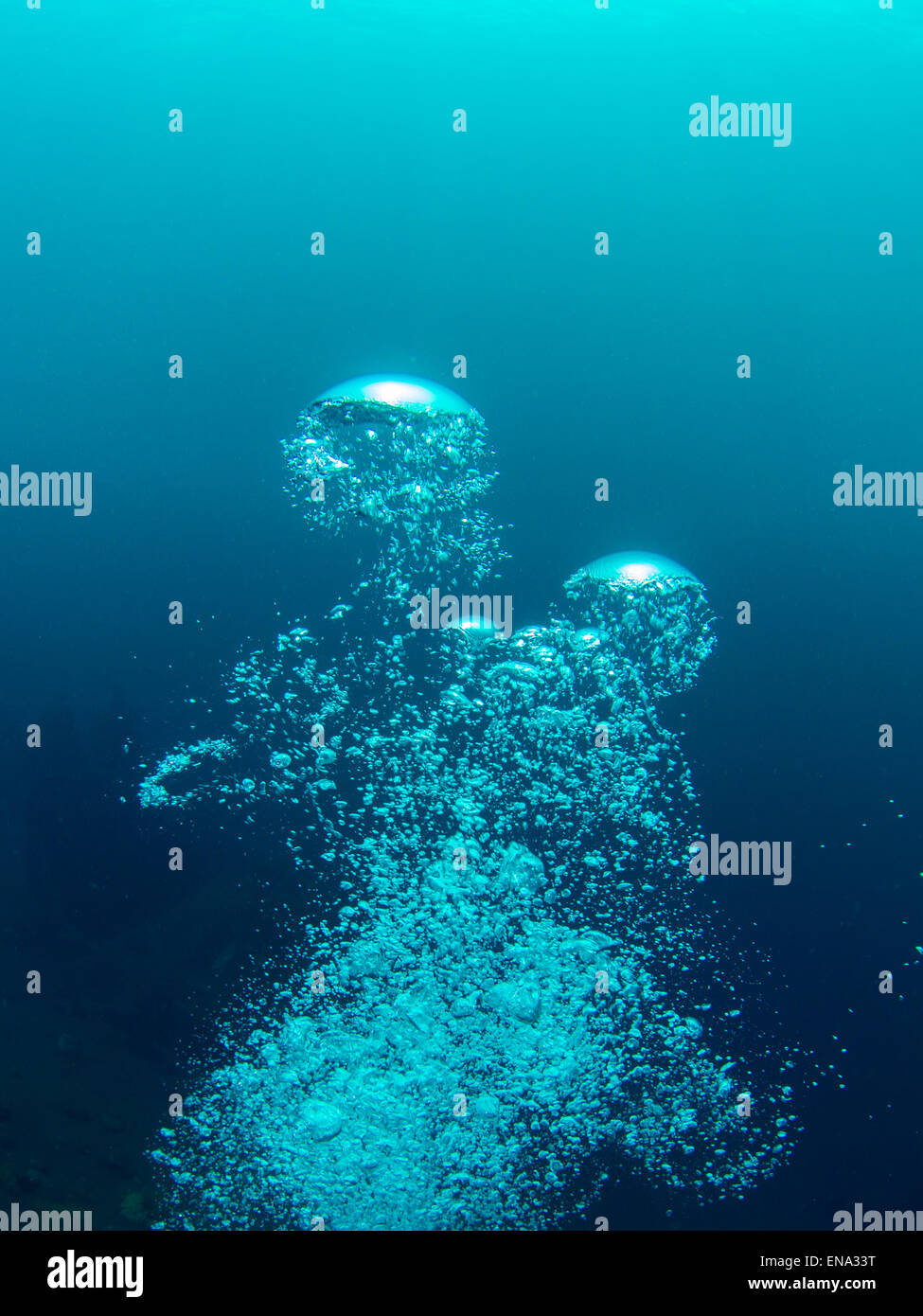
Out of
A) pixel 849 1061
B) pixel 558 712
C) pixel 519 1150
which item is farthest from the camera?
pixel 849 1061

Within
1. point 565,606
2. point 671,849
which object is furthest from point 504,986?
point 565,606

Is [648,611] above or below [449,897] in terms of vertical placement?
above

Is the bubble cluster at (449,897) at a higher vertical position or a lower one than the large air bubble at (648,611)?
lower

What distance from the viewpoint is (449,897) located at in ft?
26.8

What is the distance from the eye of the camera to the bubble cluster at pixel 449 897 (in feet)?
26.3

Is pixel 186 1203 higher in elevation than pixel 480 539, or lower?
lower

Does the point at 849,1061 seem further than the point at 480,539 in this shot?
Yes

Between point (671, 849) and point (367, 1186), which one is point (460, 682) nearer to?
point (671, 849)

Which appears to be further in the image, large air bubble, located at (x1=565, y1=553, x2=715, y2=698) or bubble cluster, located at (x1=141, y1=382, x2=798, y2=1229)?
bubble cluster, located at (x1=141, y1=382, x2=798, y2=1229)

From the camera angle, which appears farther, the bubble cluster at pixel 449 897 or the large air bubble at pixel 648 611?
the bubble cluster at pixel 449 897

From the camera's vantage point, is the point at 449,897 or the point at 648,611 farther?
the point at 449,897

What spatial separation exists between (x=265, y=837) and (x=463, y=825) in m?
2.48

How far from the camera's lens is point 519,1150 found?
27.9 ft

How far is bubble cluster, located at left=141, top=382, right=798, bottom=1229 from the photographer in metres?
8.02
